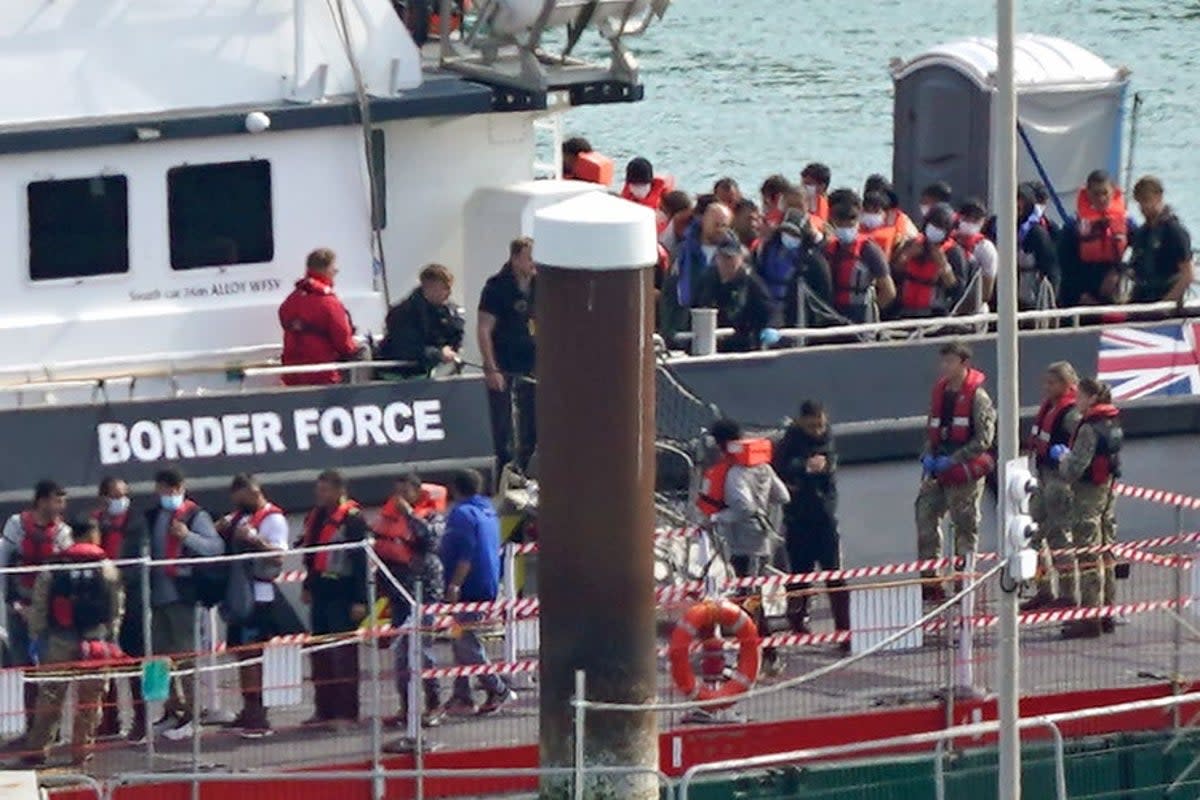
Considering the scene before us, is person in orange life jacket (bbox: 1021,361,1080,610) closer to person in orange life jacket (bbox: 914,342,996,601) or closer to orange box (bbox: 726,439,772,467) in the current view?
person in orange life jacket (bbox: 914,342,996,601)

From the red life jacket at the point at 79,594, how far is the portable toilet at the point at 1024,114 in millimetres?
7376

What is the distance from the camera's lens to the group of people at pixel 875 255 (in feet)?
52.2

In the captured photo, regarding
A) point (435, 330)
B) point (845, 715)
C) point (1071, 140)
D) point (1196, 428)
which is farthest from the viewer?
point (1071, 140)

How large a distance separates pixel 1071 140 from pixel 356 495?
19.3 feet

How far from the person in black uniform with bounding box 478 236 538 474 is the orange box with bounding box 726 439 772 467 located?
49.4 inches

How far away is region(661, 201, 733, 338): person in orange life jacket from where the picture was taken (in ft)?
52.4

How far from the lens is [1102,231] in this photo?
55.2 ft

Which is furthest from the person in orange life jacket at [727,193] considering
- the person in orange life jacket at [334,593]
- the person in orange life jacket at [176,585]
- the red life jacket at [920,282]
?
the person in orange life jacket at [176,585]

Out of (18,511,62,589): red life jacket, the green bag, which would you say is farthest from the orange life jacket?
(18,511,62,589): red life jacket

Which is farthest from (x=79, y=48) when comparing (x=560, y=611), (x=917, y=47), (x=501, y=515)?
(x=917, y=47)

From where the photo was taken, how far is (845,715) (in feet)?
46.3

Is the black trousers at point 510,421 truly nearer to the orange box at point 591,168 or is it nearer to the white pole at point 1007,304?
the orange box at point 591,168

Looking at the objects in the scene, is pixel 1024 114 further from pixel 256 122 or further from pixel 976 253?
pixel 256 122

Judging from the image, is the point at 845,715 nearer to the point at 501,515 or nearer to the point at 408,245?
the point at 501,515
